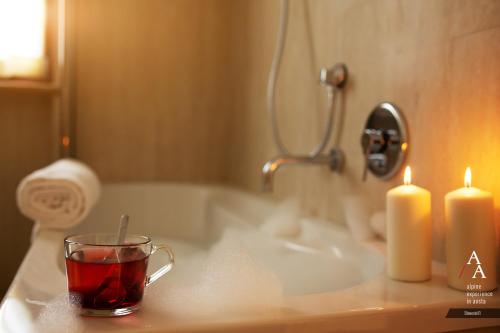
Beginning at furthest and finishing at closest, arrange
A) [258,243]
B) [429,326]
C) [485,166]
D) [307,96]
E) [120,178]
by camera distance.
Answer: [120,178]
[307,96]
[258,243]
[485,166]
[429,326]

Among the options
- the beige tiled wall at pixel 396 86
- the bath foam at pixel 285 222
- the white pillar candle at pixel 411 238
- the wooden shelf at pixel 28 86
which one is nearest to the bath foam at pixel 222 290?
the white pillar candle at pixel 411 238

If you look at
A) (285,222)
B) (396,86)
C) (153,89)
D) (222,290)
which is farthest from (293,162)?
(153,89)

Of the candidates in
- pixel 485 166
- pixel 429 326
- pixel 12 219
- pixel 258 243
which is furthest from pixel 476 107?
pixel 12 219

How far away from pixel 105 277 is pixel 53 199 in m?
0.75

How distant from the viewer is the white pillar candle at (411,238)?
2.60 ft

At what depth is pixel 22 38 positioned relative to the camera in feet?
6.71

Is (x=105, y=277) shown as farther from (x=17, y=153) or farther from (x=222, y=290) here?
(x=17, y=153)

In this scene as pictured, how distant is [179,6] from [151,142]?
635 mm

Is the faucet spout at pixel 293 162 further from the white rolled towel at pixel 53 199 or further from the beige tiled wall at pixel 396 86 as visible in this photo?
the white rolled towel at pixel 53 199

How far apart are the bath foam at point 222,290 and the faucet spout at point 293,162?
0.47m

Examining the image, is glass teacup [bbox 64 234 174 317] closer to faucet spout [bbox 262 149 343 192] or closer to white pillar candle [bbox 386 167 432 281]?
white pillar candle [bbox 386 167 432 281]

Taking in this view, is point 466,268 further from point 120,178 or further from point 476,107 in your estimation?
point 120,178

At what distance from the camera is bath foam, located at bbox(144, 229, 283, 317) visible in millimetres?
617

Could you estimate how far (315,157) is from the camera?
137 cm
